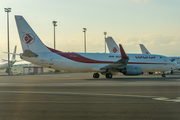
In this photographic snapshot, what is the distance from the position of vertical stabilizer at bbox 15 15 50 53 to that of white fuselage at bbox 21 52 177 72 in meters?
0.98

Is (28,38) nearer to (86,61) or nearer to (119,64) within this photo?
(86,61)

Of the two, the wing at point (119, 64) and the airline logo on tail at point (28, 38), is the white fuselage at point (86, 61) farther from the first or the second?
the airline logo on tail at point (28, 38)

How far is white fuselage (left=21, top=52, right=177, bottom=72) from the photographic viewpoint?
27500mm

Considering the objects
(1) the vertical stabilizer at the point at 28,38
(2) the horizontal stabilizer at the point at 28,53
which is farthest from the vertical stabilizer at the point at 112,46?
(2) the horizontal stabilizer at the point at 28,53

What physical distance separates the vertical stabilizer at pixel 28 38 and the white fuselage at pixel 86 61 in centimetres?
98

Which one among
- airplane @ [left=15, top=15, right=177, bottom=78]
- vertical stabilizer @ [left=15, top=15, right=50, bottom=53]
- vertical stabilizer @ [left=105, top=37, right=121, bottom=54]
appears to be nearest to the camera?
vertical stabilizer @ [left=15, top=15, right=50, bottom=53]

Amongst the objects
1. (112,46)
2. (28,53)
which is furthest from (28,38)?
(112,46)

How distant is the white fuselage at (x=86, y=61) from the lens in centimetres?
2750

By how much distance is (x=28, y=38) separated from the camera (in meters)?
27.3

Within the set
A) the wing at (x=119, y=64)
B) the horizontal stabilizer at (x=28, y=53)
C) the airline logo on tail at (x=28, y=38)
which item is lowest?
the wing at (x=119, y=64)

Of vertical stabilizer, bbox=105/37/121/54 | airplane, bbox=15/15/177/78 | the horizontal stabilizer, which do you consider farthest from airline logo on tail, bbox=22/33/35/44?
vertical stabilizer, bbox=105/37/121/54

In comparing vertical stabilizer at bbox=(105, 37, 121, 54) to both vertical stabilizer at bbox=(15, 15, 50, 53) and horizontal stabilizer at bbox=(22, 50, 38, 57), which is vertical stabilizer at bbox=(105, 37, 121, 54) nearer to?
vertical stabilizer at bbox=(15, 15, 50, 53)

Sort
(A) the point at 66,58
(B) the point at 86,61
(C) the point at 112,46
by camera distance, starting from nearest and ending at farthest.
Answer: (A) the point at 66,58
(B) the point at 86,61
(C) the point at 112,46

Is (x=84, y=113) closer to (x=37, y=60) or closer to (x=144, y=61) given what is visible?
(x=37, y=60)
